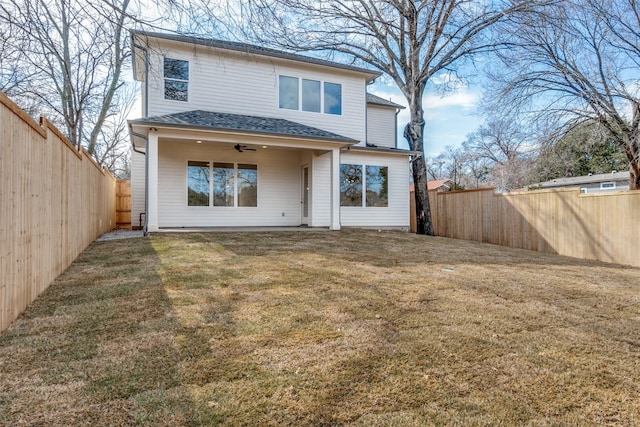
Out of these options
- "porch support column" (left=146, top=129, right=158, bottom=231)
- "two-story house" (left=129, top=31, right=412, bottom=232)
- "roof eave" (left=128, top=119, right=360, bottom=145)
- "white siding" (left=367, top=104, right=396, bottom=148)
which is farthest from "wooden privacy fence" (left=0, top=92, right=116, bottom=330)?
"white siding" (left=367, top=104, right=396, bottom=148)

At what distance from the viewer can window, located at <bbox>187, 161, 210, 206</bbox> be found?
37.6ft

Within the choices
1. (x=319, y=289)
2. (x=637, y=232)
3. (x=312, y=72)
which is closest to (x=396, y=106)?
(x=312, y=72)

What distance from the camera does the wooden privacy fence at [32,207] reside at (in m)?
2.84

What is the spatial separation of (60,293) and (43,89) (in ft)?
35.9

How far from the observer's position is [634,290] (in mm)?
4637

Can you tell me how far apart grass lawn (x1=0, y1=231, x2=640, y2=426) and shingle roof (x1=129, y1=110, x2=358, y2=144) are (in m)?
5.19

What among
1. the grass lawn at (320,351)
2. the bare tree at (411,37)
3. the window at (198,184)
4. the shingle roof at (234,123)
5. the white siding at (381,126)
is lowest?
the grass lawn at (320,351)

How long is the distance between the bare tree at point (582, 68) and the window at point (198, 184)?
10239mm

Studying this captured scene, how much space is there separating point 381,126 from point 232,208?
25.4 feet

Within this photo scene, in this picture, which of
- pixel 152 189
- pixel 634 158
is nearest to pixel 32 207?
pixel 152 189

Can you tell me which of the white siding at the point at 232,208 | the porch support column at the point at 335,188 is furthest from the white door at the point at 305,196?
the porch support column at the point at 335,188

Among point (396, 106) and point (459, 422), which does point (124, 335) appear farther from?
point (396, 106)

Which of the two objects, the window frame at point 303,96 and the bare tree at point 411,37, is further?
the bare tree at point 411,37

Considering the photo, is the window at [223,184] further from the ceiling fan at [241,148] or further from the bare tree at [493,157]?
the bare tree at [493,157]
